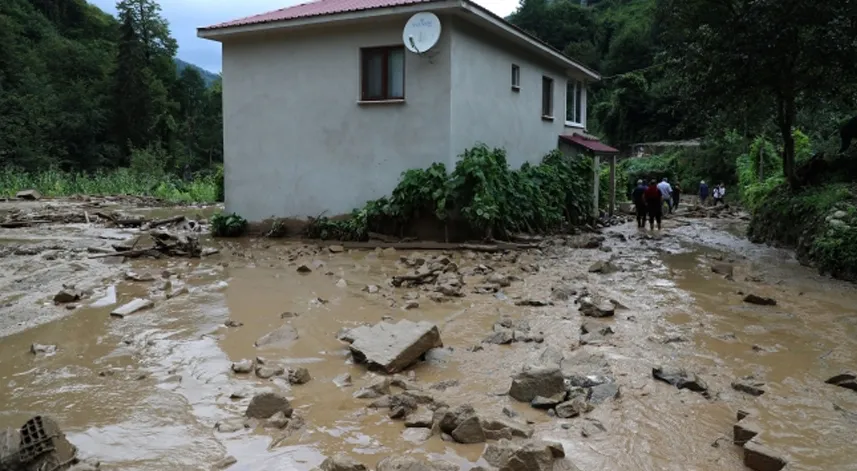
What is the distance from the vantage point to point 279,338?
18.8 ft

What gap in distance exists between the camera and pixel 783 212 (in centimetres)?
1420

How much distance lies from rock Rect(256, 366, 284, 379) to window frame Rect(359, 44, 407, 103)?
366 inches

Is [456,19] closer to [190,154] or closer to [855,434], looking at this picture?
[855,434]

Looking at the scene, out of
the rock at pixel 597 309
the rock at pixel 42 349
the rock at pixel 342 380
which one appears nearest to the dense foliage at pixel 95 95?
the rock at pixel 42 349

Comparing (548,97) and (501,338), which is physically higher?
(548,97)

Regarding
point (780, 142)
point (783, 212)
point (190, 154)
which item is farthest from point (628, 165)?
point (190, 154)

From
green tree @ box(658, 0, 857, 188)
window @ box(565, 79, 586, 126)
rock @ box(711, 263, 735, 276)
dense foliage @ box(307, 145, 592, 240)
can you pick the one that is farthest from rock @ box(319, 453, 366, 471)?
window @ box(565, 79, 586, 126)

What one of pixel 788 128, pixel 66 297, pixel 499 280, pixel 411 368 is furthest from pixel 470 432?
pixel 788 128

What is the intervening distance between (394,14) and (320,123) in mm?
3055

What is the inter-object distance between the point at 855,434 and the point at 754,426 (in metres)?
0.75

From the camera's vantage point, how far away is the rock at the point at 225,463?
3.35 meters

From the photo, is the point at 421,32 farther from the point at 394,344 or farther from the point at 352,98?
the point at 394,344

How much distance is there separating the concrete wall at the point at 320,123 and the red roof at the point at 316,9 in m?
0.43

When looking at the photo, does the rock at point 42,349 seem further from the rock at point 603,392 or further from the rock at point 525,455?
the rock at point 603,392
